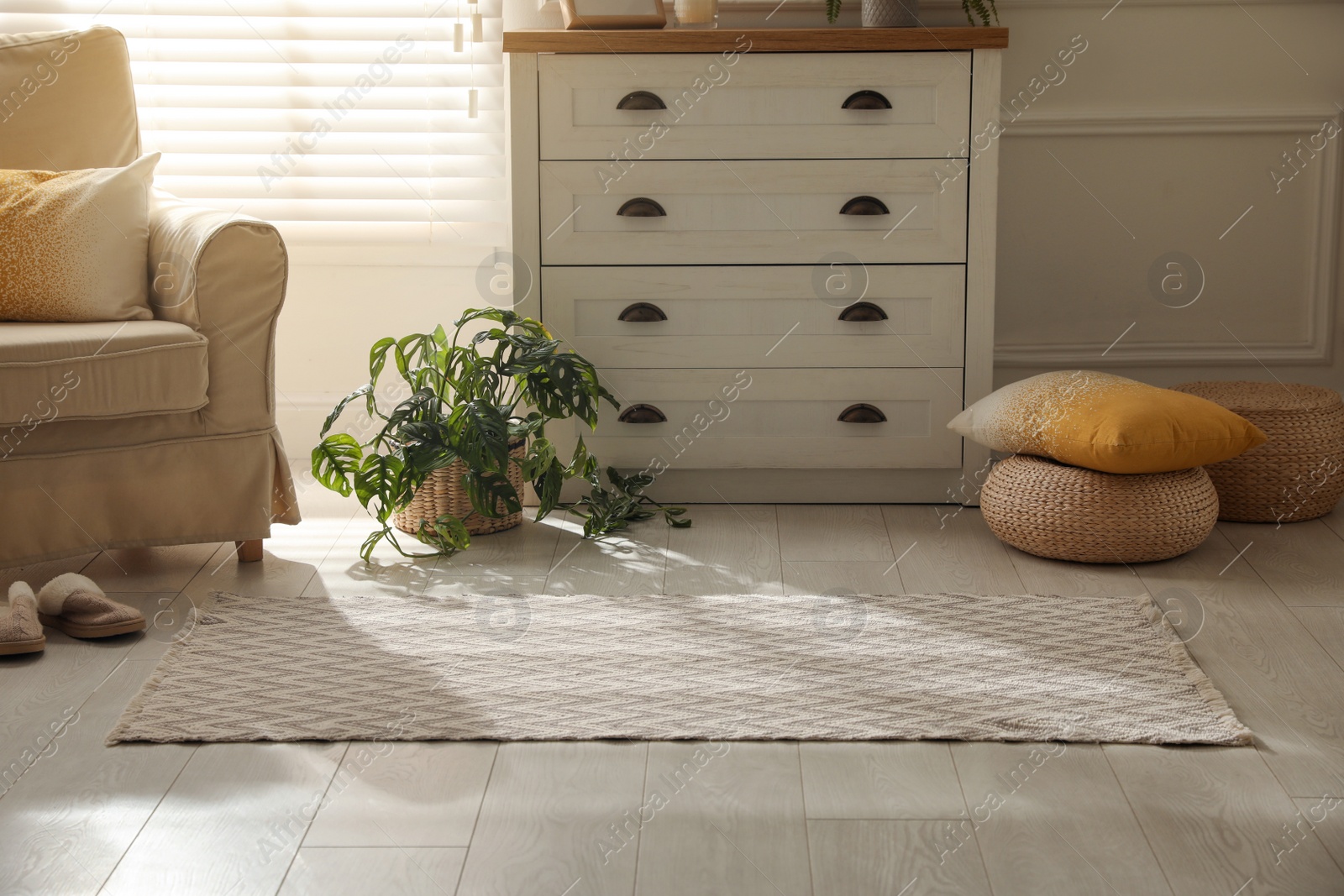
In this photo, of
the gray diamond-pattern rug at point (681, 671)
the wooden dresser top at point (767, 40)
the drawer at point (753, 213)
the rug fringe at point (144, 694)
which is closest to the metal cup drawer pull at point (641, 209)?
the drawer at point (753, 213)

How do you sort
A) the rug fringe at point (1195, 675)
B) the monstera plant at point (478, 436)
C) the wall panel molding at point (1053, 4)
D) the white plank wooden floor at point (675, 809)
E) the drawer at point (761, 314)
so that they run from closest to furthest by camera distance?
the white plank wooden floor at point (675, 809)
the rug fringe at point (1195, 675)
the monstera plant at point (478, 436)
the drawer at point (761, 314)
the wall panel molding at point (1053, 4)

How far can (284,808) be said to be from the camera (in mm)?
1358

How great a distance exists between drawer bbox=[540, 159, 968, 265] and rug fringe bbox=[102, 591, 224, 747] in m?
1.02

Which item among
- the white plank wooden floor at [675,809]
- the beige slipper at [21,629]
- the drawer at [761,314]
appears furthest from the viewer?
the drawer at [761,314]

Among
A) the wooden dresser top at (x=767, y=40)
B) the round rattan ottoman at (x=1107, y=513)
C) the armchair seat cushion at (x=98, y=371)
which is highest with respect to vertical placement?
the wooden dresser top at (x=767, y=40)

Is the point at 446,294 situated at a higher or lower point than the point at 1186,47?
lower

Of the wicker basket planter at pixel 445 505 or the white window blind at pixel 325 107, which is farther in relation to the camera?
the white window blind at pixel 325 107

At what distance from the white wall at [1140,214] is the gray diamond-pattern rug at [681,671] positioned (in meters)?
1.06

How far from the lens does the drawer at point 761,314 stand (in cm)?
244

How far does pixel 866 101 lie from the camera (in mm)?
2359

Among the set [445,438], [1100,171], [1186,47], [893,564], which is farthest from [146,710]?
[1186,47]

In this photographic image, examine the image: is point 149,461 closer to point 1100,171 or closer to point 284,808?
point 284,808

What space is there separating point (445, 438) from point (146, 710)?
777 millimetres

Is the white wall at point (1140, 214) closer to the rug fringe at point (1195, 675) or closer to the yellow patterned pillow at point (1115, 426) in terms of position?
the yellow patterned pillow at point (1115, 426)
